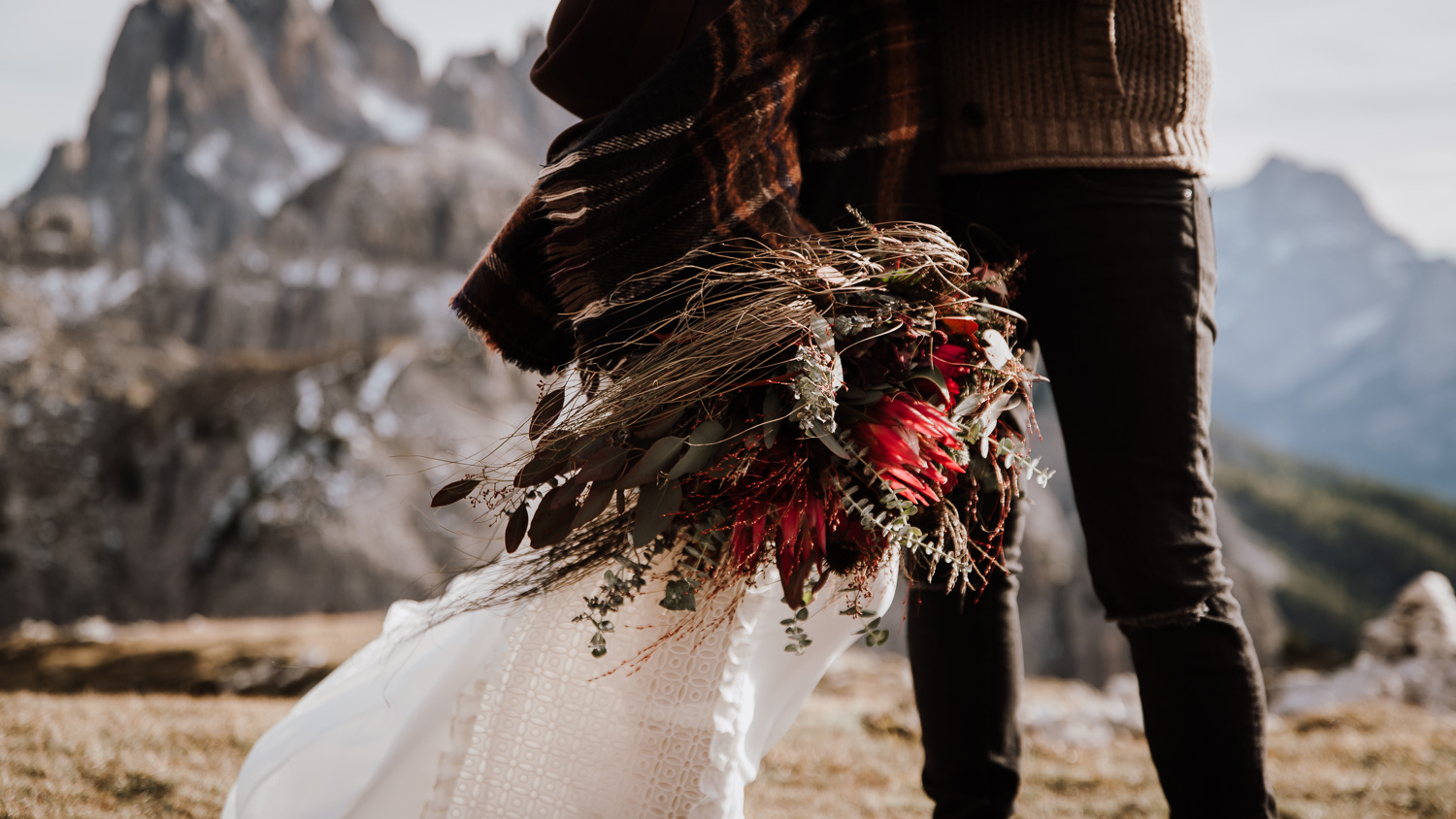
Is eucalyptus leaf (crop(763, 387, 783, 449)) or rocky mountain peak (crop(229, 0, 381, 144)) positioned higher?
rocky mountain peak (crop(229, 0, 381, 144))

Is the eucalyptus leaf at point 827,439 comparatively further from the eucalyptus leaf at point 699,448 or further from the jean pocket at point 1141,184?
the jean pocket at point 1141,184

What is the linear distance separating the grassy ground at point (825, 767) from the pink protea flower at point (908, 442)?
1099 mm

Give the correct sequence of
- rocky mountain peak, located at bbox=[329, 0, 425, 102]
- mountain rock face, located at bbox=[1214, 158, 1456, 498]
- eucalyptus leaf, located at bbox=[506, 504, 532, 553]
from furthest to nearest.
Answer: mountain rock face, located at bbox=[1214, 158, 1456, 498] → rocky mountain peak, located at bbox=[329, 0, 425, 102] → eucalyptus leaf, located at bbox=[506, 504, 532, 553]

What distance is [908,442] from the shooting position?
86cm

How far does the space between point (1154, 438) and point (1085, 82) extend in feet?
1.54

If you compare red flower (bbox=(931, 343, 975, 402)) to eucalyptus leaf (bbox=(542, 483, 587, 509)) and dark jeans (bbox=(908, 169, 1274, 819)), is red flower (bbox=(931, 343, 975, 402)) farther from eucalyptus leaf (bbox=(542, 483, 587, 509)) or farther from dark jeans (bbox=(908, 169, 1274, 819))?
eucalyptus leaf (bbox=(542, 483, 587, 509))

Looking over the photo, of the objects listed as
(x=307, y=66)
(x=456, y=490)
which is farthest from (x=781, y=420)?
(x=307, y=66)

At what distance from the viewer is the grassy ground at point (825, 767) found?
1536 mm

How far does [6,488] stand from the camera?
45.2 ft

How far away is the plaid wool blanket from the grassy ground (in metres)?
1.21

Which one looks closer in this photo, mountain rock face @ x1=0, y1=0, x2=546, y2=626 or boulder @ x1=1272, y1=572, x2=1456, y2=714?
boulder @ x1=1272, y1=572, x2=1456, y2=714

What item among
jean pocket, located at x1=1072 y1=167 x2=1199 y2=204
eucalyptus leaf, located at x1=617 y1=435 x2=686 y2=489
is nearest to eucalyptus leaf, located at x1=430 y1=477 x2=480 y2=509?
eucalyptus leaf, located at x1=617 y1=435 x2=686 y2=489

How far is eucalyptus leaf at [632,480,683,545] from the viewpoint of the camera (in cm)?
85

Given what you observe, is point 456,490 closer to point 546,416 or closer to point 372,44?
point 546,416
